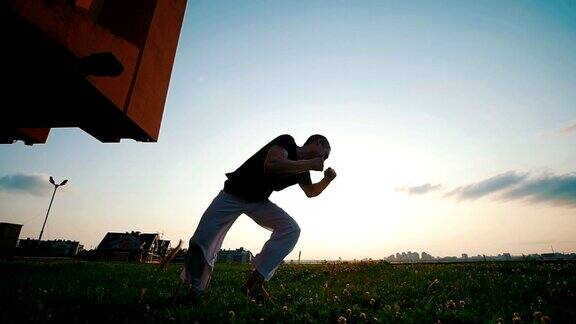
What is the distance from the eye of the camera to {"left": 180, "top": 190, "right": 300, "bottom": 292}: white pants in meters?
4.06

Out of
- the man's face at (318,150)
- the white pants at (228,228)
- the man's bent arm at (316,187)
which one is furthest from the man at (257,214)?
the man's bent arm at (316,187)

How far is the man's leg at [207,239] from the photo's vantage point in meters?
4.04

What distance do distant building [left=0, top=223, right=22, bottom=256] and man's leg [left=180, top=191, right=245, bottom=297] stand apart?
2372 centimetres

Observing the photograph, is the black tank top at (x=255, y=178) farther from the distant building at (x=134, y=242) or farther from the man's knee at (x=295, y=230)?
the distant building at (x=134, y=242)

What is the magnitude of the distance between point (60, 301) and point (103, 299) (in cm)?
41

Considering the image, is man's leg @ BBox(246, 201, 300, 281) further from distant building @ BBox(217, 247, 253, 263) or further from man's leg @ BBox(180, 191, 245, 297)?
distant building @ BBox(217, 247, 253, 263)

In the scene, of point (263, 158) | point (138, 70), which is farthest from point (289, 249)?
point (138, 70)

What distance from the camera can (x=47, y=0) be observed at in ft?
14.3

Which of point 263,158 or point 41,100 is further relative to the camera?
point 41,100

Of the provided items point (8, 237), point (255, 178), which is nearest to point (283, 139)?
point (255, 178)

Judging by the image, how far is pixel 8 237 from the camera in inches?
832

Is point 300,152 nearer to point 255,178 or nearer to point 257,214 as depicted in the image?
point 255,178

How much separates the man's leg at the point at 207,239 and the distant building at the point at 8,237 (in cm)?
2372

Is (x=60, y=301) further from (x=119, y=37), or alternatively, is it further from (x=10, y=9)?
(x=119, y=37)
